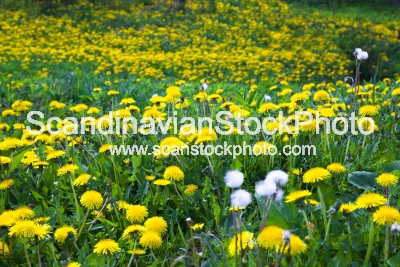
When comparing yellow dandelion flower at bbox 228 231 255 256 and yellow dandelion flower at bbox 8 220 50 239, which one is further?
yellow dandelion flower at bbox 8 220 50 239

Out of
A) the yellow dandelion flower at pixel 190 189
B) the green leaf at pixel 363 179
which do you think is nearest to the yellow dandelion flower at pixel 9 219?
the yellow dandelion flower at pixel 190 189

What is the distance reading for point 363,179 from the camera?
1864mm

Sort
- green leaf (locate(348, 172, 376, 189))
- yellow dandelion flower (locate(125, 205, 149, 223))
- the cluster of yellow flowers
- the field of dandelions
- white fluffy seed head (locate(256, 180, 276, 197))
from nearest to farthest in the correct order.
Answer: white fluffy seed head (locate(256, 180, 276, 197)) < the field of dandelions < yellow dandelion flower (locate(125, 205, 149, 223)) < green leaf (locate(348, 172, 376, 189)) < the cluster of yellow flowers

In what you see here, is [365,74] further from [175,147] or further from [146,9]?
[175,147]

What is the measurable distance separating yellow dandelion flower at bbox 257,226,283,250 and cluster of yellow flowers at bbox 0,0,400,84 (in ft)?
18.2

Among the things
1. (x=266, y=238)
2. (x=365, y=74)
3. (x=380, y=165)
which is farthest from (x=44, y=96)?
(x=365, y=74)

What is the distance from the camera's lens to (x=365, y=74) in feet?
27.6

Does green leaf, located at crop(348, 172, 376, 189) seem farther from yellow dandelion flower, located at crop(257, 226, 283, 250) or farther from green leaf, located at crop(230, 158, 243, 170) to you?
yellow dandelion flower, located at crop(257, 226, 283, 250)

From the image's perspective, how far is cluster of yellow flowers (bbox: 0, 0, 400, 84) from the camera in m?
8.12

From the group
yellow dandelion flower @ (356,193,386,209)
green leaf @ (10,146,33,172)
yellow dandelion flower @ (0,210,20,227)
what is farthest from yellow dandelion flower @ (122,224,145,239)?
green leaf @ (10,146,33,172)

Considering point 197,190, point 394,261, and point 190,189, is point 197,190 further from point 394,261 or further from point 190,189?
point 394,261

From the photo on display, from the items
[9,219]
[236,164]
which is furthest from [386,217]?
[9,219]

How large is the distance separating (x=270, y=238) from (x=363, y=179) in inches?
→ 30.4

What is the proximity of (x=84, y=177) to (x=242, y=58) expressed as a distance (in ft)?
22.3
